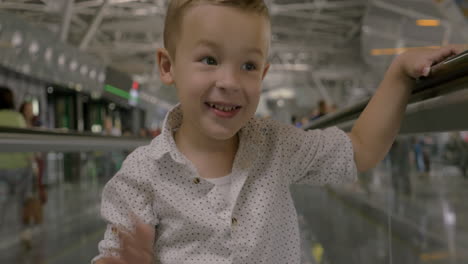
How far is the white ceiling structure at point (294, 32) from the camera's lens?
11895mm

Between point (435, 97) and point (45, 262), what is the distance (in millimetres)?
2696

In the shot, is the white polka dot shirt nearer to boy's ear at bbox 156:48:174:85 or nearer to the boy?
the boy

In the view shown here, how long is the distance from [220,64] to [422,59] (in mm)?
498

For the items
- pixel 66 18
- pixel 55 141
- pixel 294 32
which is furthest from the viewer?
pixel 294 32

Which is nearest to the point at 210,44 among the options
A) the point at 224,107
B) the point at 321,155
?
the point at 224,107

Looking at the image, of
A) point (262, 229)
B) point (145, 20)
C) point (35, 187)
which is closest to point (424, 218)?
point (262, 229)

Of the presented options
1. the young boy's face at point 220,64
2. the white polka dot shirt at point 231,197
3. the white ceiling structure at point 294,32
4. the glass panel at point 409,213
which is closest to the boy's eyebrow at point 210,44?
the young boy's face at point 220,64

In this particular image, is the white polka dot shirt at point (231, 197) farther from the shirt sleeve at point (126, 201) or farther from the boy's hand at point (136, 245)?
the boy's hand at point (136, 245)

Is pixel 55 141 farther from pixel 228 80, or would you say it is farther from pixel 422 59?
pixel 422 59

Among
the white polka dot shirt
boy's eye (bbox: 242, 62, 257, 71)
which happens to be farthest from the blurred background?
boy's eye (bbox: 242, 62, 257, 71)

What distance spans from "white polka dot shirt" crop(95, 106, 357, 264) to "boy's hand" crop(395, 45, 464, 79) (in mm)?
245

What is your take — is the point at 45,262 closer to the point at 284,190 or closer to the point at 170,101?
the point at 284,190

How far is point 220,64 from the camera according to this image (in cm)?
111

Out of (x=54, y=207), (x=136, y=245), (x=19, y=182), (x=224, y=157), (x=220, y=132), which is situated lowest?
(x=54, y=207)
